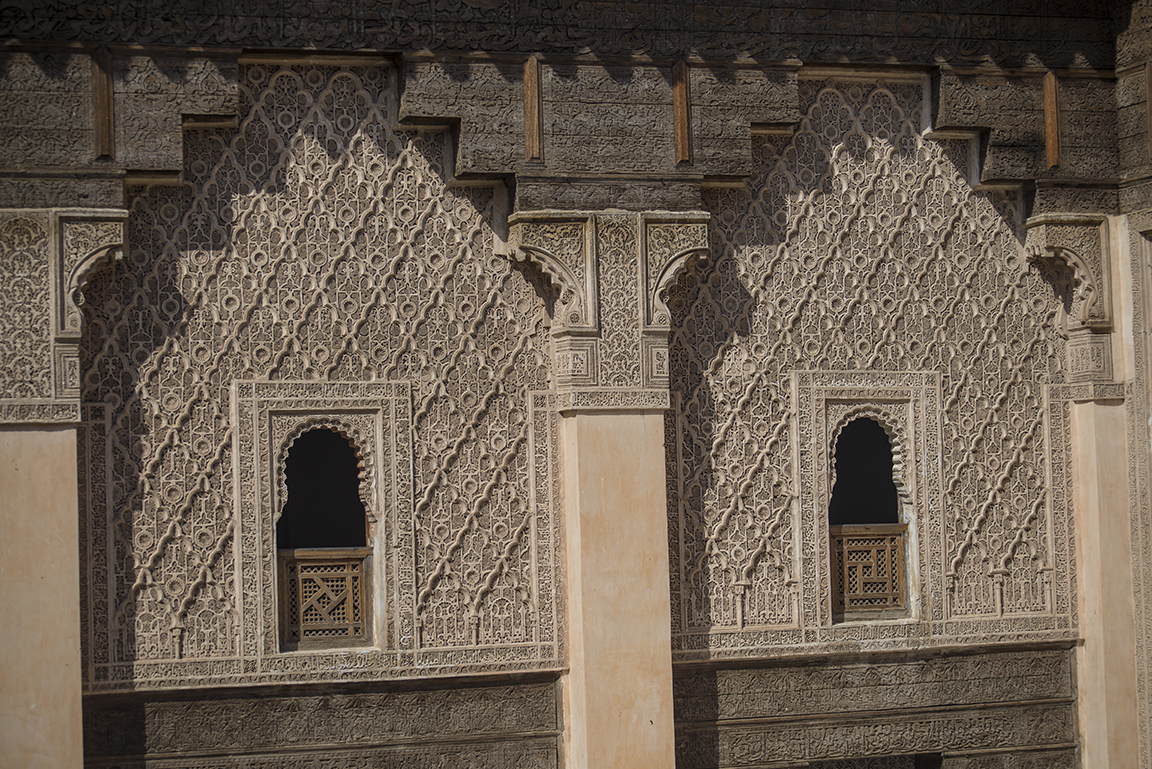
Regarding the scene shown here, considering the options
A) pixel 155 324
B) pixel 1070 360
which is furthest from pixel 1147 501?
pixel 155 324

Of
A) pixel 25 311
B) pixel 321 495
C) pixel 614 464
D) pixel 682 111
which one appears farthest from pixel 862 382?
pixel 321 495

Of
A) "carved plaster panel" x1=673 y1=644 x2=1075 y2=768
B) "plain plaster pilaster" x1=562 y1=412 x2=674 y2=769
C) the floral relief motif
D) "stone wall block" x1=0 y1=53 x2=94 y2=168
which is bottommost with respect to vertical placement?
"carved plaster panel" x1=673 y1=644 x2=1075 y2=768

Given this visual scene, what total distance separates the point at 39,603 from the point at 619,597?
212 cm

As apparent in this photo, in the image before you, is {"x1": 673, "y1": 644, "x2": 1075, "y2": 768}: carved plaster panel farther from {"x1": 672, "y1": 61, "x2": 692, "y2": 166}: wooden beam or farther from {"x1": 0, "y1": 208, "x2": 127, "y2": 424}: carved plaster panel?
{"x1": 0, "y1": 208, "x2": 127, "y2": 424}: carved plaster panel

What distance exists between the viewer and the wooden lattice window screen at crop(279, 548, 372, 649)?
4766 millimetres

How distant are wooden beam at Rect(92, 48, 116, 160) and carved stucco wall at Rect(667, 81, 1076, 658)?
2.27m

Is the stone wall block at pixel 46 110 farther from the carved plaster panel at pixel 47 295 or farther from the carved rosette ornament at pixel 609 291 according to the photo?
the carved rosette ornament at pixel 609 291

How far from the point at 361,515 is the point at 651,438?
330cm

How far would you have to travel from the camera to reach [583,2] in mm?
4961

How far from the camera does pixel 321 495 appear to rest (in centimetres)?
763

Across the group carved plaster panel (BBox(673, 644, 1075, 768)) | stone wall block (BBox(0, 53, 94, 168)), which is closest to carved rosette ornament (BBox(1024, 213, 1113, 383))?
carved plaster panel (BBox(673, 644, 1075, 768))

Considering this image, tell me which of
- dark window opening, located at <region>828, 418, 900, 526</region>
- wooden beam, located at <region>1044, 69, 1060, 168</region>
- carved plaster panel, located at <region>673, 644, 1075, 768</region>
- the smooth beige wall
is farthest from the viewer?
dark window opening, located at <region>828, 418, 900, 526</region>

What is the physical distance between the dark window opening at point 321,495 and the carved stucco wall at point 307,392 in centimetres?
275

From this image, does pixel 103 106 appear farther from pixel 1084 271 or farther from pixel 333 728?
pixel 1084 271
